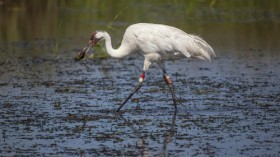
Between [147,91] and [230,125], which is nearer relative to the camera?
[230,125]

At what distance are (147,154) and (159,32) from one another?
3.30 m

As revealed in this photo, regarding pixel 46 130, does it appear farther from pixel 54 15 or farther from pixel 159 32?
pixel 54 15

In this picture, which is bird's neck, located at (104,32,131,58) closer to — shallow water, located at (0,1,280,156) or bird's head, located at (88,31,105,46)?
bird's head, located at (88,31,105,46)

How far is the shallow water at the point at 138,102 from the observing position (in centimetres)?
852

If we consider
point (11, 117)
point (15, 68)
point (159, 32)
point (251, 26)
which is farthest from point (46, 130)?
point (251, 26)

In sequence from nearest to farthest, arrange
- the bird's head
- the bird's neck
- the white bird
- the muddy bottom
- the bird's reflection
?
the bird's reflection → the muddy bottom → the white bird → the bird's head → the bird's neck

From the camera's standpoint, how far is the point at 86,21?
776 inches

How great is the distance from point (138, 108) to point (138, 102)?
46 centimetres

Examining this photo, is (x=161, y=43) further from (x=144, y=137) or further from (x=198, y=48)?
(x=144, y=137)

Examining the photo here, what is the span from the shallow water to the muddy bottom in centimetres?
1

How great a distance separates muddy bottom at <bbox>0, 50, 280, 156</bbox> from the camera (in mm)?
8469

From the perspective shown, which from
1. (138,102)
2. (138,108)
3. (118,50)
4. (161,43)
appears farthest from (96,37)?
(138,108)

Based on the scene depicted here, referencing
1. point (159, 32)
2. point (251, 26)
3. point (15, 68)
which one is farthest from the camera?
point (251, 26)

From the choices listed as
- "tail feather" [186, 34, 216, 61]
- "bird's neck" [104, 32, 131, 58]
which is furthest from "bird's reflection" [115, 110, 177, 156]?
"bird's neck" [104, 32, 131, 58]
